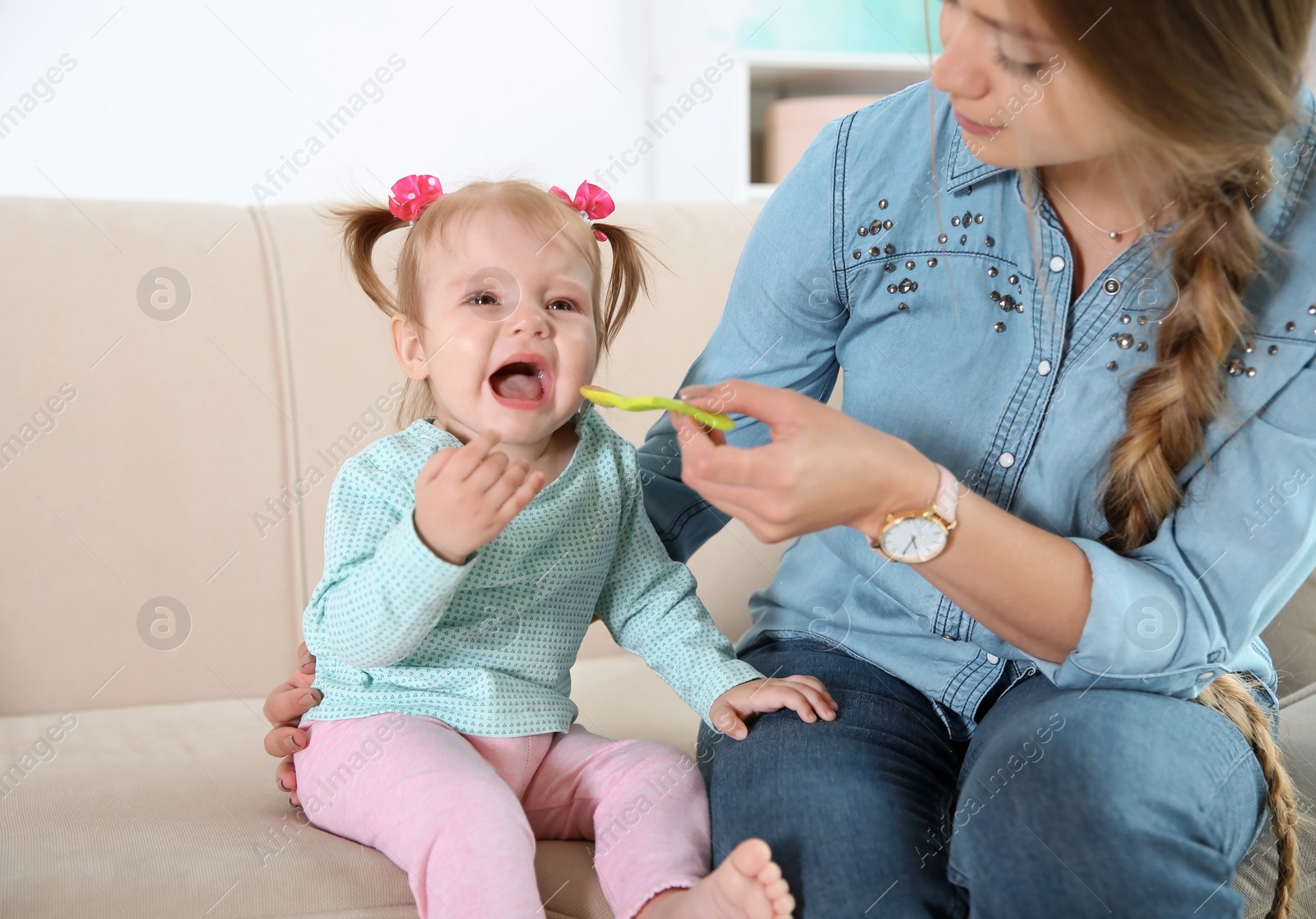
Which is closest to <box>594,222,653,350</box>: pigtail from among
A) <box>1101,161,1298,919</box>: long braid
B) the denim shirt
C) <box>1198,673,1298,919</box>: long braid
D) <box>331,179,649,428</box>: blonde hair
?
<box>331,179,649,428</box>: blonde hair

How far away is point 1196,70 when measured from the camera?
72 centimetres

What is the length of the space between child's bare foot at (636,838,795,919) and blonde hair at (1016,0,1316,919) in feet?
1.28

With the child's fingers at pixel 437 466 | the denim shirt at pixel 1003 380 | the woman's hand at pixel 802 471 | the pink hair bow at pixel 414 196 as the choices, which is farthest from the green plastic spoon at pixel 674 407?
the pink hair bow at pixel 414 196

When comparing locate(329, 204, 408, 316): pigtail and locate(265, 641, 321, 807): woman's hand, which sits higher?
locate(329, 204, 408, 316): pigtail

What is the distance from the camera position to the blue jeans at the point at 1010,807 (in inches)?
28.6

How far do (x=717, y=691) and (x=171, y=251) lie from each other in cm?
91

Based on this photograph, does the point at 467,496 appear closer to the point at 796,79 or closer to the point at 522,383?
the point at 522,383

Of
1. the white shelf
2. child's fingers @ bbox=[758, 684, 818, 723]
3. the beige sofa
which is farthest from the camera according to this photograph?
the white shelf

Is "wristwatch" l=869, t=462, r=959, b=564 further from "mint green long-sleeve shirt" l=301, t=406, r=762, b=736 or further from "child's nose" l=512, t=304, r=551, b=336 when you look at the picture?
"child's nose" l=512, t=304, r=551, b=336

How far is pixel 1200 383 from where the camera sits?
835mm

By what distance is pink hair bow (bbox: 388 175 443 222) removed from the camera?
1.03 m

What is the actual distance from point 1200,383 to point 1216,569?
0.48 ft

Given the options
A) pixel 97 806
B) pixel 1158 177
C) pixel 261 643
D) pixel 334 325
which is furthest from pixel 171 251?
pixel 1158 177

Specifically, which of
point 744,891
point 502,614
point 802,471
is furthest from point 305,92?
point 744,891
